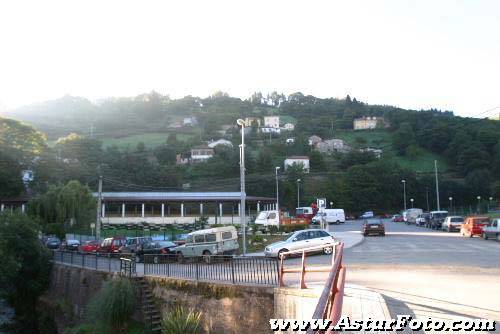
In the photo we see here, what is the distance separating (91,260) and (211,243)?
22.1ft

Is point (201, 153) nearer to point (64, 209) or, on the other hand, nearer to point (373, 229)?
point (64, 209)

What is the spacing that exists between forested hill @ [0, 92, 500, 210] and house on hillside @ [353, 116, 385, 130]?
2.59 meters

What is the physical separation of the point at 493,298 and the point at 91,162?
296 ft

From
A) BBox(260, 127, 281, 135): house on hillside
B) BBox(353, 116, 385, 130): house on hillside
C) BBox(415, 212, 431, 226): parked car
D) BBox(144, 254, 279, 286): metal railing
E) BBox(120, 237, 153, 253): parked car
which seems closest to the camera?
BBox(144, 254, 279, 286): metal railing

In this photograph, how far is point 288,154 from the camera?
133 meters

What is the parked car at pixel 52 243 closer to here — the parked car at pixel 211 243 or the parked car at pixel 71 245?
the parked car at pixel 71 245

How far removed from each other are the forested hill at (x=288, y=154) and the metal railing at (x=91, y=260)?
144 feet

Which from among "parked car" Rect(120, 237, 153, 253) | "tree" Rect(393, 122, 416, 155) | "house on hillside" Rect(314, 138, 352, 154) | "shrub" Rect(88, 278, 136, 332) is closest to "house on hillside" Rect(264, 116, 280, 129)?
"house on hillside" Rect(314, 138, 352, 154)

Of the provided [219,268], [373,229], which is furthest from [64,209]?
[219,268]

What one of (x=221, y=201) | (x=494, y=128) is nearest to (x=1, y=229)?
(x=221, y=201)

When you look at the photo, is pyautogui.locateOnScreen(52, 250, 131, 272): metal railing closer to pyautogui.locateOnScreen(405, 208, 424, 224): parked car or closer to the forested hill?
the forested hill

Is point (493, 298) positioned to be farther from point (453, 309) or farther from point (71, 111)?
point (71, 111)

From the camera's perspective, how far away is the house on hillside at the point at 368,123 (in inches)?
6324

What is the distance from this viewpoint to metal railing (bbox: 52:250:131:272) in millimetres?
25078
